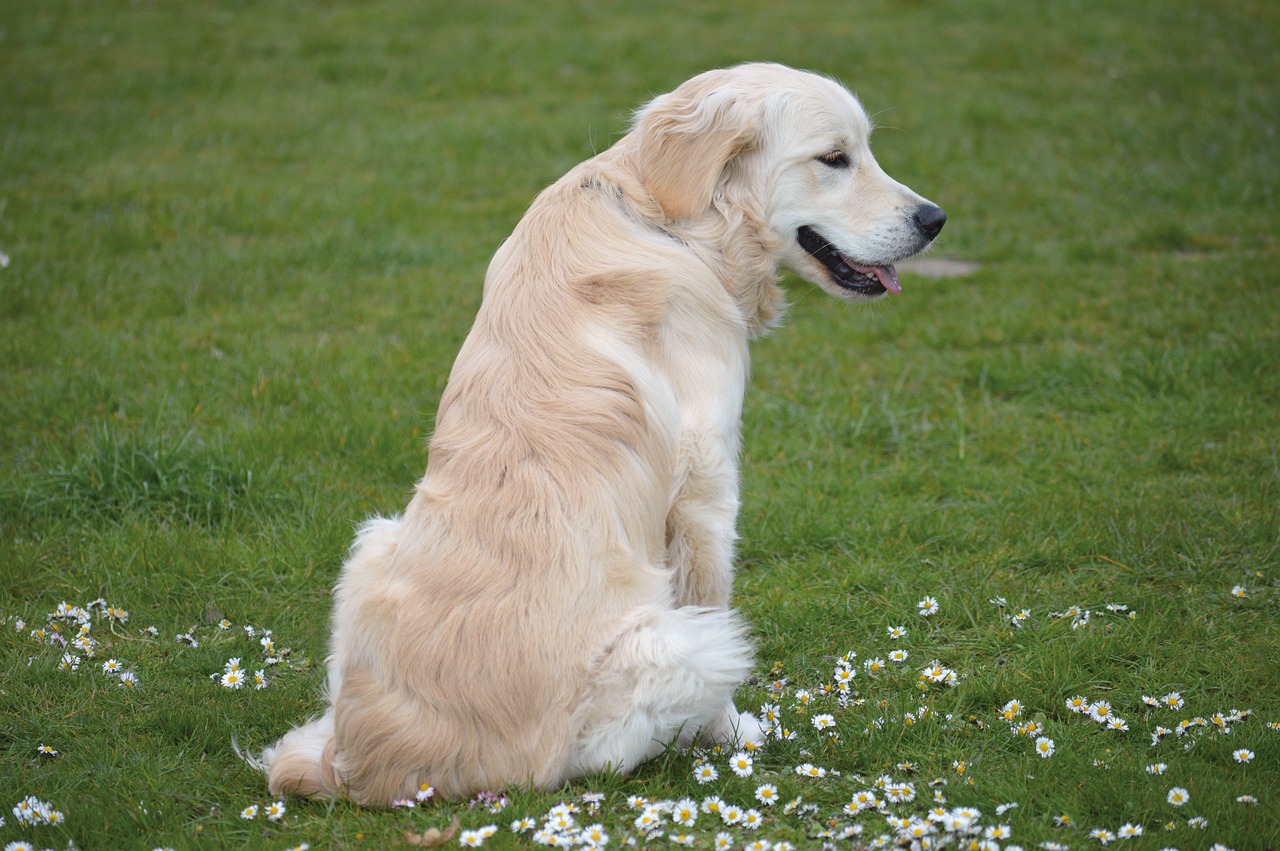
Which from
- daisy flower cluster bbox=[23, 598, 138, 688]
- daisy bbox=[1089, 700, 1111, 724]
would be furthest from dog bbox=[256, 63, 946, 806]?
daisy bbox=[1089, 700, 1111, 724]

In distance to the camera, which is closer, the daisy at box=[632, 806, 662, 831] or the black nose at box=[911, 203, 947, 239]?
the daisy at box=[632, 806, 662, 831]

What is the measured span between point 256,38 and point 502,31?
2687 mm

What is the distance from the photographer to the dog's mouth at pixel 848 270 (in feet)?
12.3

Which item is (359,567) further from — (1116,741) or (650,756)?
(1116,741)

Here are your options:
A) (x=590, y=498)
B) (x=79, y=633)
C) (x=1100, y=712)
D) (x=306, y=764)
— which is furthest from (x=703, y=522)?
(x=79, y=633)

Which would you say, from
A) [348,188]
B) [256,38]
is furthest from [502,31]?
[348,188]

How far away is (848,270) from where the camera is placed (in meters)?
3.79

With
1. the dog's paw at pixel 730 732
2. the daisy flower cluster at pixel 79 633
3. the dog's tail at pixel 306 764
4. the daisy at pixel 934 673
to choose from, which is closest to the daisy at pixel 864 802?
the dog's paw at pixel 730 732

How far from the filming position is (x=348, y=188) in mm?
8992

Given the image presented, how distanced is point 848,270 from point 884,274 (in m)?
0.12

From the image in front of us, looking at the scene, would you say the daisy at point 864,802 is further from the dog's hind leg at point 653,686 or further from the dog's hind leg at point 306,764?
the dog's hind leg at point 306,764

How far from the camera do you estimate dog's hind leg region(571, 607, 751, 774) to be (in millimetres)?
2875

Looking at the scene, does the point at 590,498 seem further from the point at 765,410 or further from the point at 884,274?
the point at 765,410

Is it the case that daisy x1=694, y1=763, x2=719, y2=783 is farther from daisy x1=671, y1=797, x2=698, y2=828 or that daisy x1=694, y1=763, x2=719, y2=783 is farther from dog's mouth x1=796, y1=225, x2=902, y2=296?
dog's mouth x1=796, y1=225, x2=902, y2=296
